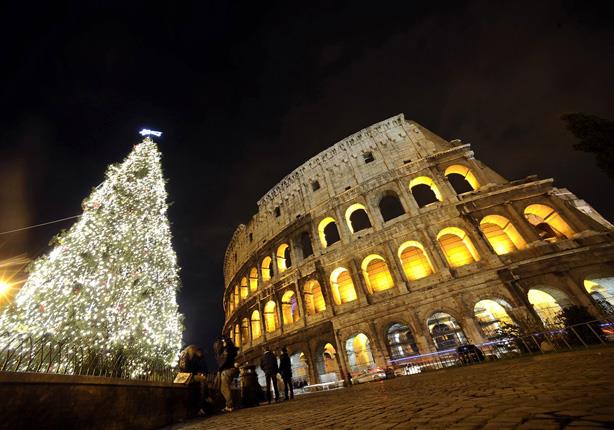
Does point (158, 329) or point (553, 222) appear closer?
point (158, 329)

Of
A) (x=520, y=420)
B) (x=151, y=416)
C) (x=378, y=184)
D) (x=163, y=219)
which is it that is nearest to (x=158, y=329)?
(x=151, y=416)

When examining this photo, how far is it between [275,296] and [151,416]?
14285mm

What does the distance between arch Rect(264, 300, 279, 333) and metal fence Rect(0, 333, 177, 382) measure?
12.4 m

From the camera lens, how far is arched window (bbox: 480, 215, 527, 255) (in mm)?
14117

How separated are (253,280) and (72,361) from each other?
1779cm

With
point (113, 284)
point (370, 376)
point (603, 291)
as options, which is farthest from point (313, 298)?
point (603, 291)

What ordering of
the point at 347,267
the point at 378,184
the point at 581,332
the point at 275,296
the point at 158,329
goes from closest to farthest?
the point at 158,329, the point at 581,332, the point at 347,267, the point at 378,184, the point at 275,296

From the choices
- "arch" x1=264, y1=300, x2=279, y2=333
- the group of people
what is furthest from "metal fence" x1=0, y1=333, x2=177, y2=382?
"arch" x1=264, y1=300, x2=279, y2=333

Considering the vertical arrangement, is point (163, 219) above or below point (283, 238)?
below

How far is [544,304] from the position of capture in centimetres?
1337

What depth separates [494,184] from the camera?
15.4m

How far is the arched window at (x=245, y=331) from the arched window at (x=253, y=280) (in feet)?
8.46

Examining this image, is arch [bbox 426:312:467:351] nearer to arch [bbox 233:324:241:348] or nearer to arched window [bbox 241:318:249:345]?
arched window [bbox 241:318:249:345]

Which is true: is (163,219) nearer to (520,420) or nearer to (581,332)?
(520,420)
